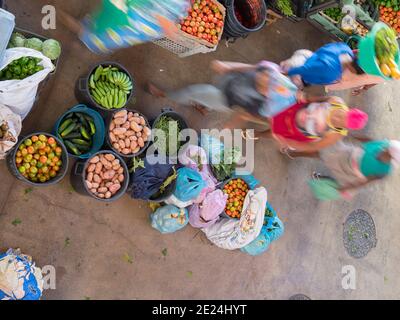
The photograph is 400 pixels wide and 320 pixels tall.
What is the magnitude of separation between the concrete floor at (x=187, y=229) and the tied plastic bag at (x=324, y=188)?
0.46ft

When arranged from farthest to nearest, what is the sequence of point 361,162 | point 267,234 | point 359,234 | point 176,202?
point 359,234 → point 267,234 → point 176,202 → point 361,162

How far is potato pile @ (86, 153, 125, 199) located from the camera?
4277mm

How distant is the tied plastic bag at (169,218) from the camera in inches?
188

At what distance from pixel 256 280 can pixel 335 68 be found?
2811mm

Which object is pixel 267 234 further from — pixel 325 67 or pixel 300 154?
pixel 325 67

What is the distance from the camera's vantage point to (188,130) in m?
4.99

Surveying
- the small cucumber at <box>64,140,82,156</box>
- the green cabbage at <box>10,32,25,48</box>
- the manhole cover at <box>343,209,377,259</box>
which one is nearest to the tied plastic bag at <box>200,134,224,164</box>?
the small cucumber at <box>64,140,82,156</box>

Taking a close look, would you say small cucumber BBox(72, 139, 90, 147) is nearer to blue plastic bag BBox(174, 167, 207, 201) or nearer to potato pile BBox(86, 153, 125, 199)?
Answer: potato pile BBox(86, 153, 125, 199)

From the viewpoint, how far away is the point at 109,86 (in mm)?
4445

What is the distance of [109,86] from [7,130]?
1.08m

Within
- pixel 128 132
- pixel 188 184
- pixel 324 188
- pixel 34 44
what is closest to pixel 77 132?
pixel 128 132

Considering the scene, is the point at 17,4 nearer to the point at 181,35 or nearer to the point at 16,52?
the point at 16,52

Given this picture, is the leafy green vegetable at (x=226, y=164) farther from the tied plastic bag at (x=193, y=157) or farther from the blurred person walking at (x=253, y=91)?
the blurred person walking at (x=253, y=91)

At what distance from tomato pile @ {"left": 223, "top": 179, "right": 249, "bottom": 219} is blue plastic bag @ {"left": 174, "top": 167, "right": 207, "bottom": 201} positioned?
0.57 meters
